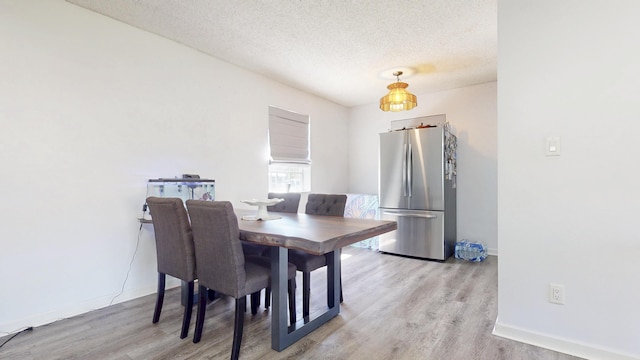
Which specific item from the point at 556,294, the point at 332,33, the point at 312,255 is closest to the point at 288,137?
the point at 332,33

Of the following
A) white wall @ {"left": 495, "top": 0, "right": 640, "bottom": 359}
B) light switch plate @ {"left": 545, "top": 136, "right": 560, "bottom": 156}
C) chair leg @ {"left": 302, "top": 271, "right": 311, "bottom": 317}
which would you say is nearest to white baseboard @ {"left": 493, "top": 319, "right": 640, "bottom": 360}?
white wall @ {"left": 495, "top": 0, "right": 640, "bottom": 359}

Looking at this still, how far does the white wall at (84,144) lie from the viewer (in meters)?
2.21

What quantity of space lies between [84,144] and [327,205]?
83.5 inches

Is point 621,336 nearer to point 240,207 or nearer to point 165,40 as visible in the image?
point 240,207

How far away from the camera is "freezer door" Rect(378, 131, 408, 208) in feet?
14.0

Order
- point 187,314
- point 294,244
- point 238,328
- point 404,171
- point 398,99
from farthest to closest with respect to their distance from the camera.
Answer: point 404,171 → point 398,99 → point 187,314 → point 238,328 → point 294,244

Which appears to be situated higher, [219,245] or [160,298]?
[219,245]

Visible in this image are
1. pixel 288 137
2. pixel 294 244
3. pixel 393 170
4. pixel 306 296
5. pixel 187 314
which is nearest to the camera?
pixel 294 244

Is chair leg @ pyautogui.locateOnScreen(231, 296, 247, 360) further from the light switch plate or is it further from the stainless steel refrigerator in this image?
the stainless steel refrigerator

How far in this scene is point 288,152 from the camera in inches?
177

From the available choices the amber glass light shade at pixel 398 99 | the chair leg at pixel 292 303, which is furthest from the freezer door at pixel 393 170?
the chair leg at pixel 292 303

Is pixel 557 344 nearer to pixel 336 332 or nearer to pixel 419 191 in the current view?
pixel 336 332

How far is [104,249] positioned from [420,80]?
4226 mm

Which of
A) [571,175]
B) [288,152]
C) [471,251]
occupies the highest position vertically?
[288,152]
